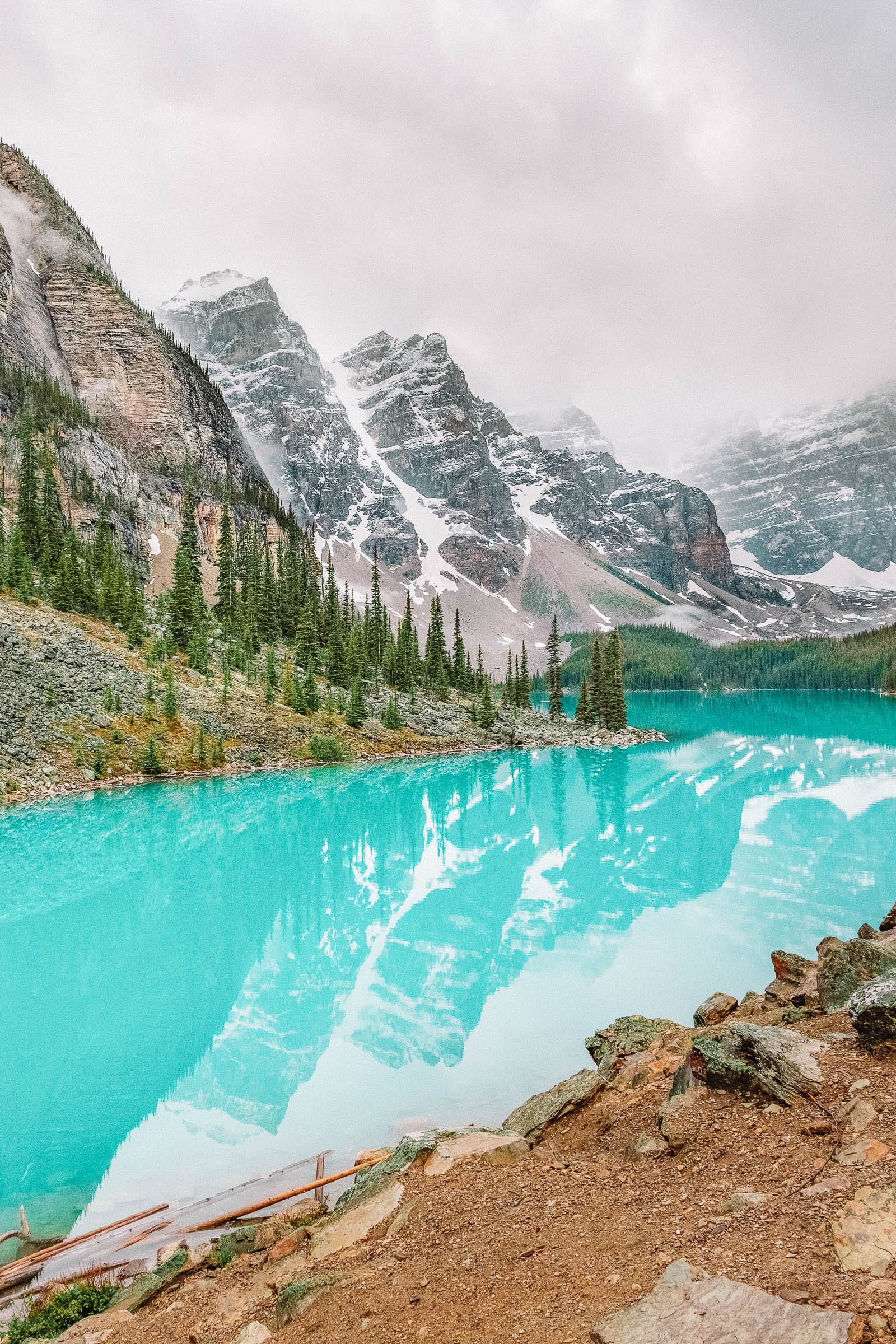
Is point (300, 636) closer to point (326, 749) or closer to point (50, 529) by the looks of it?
point (326, 749)

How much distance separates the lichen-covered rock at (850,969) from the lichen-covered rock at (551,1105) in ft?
10.6

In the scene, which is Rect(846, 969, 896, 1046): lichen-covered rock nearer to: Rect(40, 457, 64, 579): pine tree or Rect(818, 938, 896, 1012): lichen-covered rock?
Rect(818, 938, 896, 1012): lichen-covered rock

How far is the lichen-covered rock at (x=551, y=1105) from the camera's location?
846 cm

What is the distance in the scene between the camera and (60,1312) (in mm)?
6449

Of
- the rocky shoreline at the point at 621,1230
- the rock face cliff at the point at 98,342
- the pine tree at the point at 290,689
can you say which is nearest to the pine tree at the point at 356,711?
the pine tree at the point at 290,689

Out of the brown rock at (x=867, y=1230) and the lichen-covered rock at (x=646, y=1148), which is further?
the lichen-covered rock at (x=646, y=1148)

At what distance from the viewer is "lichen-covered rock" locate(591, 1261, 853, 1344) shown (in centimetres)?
357

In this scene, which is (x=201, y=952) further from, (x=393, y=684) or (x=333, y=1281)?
(x=393, y=684)

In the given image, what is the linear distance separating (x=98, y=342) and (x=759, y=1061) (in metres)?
145

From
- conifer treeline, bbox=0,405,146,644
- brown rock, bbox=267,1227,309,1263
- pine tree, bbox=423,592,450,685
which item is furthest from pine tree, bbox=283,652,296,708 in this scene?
brown rock, bbox=267,1227,309,1263

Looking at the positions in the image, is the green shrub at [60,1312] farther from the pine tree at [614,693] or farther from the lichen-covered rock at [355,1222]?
the pine tree at [614,693]

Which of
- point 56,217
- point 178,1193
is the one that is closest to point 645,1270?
point 178,1193

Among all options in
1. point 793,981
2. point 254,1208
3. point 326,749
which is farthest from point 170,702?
point 793,981

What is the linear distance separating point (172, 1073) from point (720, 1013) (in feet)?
32.4
